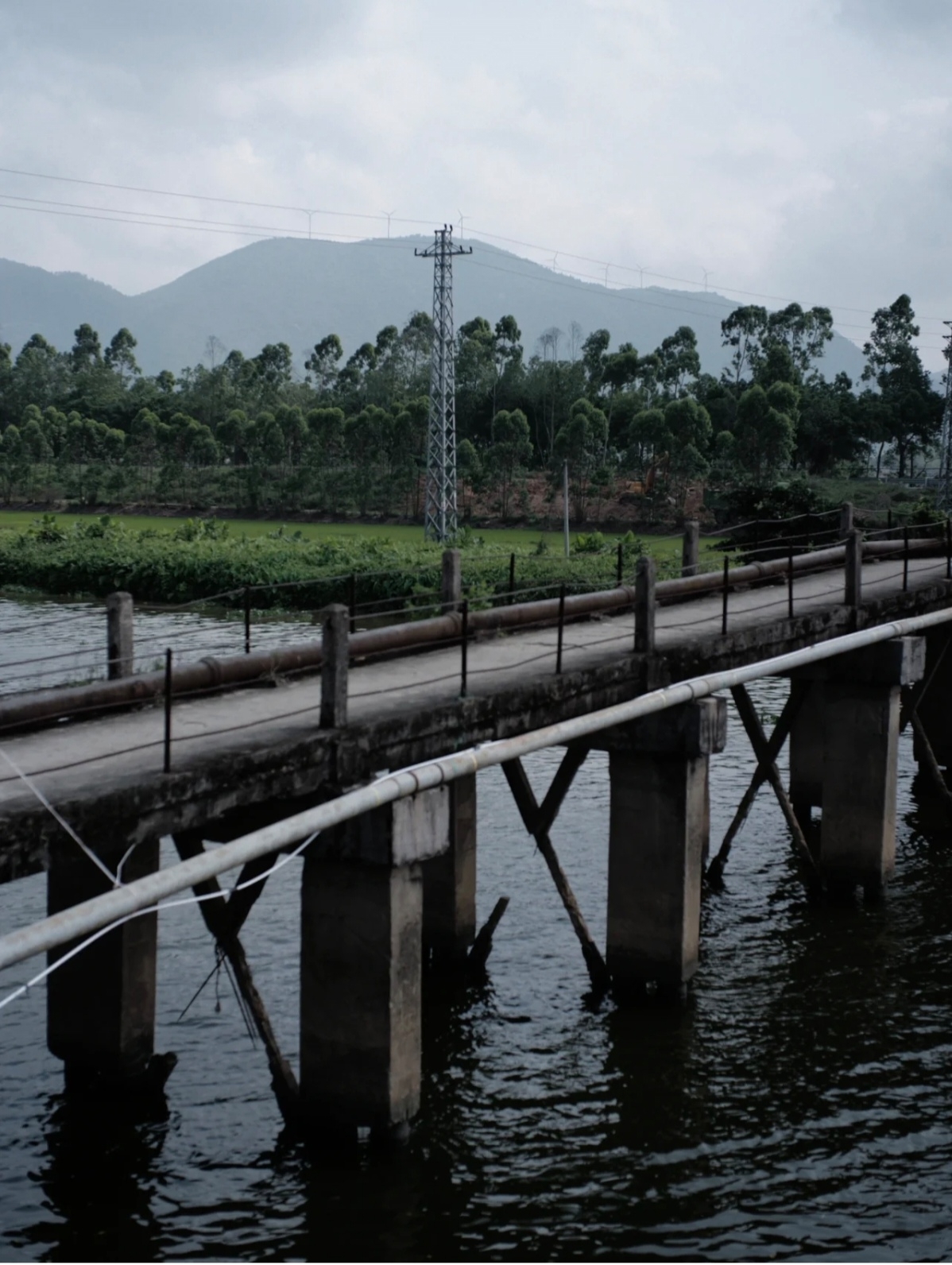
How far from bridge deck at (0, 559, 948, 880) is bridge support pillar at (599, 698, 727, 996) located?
71cm

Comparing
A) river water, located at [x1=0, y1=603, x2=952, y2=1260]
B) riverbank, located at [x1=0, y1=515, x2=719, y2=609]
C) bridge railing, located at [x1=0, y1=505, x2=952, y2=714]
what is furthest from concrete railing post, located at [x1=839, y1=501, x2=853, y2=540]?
riverbank, located at [x1=0, y1=515, x2=719, y2=609]

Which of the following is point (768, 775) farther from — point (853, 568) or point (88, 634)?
point (88, 634)

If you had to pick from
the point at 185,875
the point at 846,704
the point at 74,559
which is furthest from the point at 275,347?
the point at 185,875

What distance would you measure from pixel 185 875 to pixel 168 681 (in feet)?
5.62

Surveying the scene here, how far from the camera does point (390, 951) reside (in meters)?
11.4

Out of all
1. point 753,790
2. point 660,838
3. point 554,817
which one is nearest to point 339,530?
point 753,790

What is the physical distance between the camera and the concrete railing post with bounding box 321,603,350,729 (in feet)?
37.2

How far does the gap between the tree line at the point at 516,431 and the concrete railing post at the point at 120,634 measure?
65.5 metres

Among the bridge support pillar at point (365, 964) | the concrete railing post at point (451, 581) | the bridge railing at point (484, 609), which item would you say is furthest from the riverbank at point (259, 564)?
the bridge support pillar at point (365, 964)

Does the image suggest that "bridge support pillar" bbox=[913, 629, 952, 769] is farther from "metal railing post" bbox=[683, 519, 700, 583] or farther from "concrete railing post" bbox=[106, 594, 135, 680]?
"concrete railing post" bbox=[106, 594, 135, 680]

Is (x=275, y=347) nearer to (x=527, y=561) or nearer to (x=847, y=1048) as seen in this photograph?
(x=527, y=561)

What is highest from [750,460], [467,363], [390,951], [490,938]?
[467,363]

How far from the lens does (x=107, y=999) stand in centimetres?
1268

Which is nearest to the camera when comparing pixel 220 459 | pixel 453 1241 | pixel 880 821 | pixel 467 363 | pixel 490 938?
pixel 453 1241
